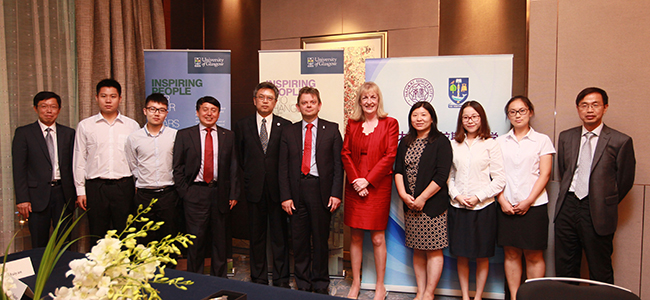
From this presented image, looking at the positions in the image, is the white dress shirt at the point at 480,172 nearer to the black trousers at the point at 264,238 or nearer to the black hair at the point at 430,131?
the black hair at the point at 430,131

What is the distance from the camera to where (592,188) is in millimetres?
2729

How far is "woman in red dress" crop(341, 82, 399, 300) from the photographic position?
312 cm

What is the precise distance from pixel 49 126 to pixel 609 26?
16.3 ft

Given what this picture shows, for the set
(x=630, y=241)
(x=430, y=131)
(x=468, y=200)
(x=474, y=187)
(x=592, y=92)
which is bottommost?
(x=630, y=241)

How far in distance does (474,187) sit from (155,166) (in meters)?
2.81

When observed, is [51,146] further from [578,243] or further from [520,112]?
[578,243]

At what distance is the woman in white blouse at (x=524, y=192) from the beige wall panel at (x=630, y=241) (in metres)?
0.62

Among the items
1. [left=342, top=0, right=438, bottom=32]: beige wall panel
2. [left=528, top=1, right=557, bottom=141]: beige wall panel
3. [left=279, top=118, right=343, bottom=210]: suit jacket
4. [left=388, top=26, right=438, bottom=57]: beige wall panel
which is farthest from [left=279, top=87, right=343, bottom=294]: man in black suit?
[left=342, top=0, right=438, bottom=32]: beige wall panel

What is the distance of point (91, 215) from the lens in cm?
333

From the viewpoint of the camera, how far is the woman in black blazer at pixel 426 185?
2988mm

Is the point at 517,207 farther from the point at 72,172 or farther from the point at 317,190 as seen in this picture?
the point at 72,172

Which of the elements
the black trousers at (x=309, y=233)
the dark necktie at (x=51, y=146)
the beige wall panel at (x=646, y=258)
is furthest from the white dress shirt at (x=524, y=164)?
the dark necktie at (x=51, y=146)

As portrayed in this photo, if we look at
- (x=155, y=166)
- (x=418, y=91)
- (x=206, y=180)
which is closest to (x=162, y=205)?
(x=155, y=166)

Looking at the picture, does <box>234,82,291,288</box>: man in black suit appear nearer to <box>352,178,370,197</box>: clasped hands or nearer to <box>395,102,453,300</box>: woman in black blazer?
<box>352,178,370,197</box>: clasped hands
